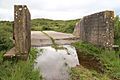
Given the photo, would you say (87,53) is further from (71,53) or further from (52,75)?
(52,75)

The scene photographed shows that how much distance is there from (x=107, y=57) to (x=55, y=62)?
1.71 m

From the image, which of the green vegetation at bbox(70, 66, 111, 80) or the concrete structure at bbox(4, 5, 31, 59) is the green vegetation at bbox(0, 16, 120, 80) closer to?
the green vegetation at bbox(70, 66, 111, 80)

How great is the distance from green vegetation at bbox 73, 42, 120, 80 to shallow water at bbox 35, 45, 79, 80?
61 centimetres

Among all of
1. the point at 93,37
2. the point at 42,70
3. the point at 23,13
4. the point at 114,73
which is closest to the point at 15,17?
the point at 23,13

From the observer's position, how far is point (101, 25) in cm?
1129

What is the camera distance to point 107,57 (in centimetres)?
980

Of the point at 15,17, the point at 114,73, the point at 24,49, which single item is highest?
the point at 15,17

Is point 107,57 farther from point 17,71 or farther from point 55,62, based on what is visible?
point 17,71

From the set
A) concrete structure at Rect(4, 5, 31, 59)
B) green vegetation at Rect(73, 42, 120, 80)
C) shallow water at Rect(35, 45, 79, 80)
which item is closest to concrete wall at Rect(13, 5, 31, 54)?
concrete structure at Rect(4, 5, 31, 59)

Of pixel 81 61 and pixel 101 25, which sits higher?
pixel 101 25

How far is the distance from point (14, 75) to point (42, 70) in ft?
5.31

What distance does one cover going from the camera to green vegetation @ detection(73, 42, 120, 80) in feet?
27.4

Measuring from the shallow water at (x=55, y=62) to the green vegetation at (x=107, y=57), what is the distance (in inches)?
24.0

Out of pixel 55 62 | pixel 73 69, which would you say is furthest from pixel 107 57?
pixel 73 69
